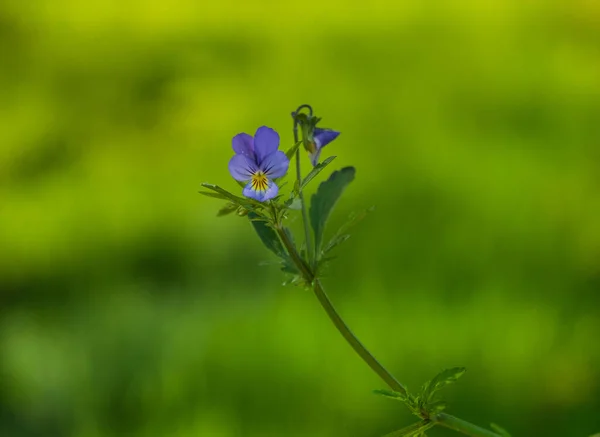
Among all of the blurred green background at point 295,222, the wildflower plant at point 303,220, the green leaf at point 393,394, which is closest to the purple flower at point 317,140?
the wildflower plant at point 303,220

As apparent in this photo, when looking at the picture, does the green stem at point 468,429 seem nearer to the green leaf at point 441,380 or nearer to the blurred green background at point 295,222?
the green leaf at point 441,380

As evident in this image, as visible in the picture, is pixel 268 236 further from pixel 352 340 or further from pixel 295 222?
pixel 295 222

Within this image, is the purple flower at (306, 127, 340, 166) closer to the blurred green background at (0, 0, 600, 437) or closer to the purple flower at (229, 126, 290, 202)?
the purple flower at (229, 126, 290, 202)

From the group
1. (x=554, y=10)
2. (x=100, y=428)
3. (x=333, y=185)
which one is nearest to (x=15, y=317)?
(x=100, y=428)

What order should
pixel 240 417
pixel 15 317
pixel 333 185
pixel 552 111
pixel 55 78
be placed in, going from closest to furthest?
1. pixel 333 185
2. pixel 240 417
3. pixel 15 317
4. pixel 552 111
5. pixel 55 78

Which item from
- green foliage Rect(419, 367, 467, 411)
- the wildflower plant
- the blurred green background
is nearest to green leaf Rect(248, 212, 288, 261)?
the wildflower plant

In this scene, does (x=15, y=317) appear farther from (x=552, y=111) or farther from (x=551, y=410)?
(x=552, y=111)

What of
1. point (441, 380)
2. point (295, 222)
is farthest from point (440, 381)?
point (295, 222)
